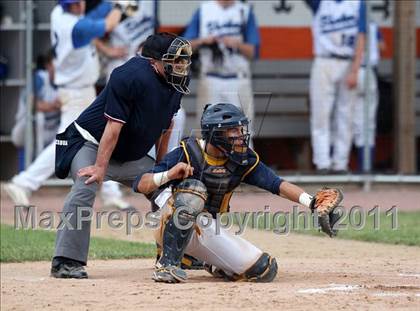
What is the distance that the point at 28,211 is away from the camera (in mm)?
11797

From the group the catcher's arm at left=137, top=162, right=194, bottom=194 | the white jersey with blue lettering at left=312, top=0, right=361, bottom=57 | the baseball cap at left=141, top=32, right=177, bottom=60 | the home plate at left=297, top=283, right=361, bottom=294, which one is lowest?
the home plate at left=297, top=283, right=361, bottom=294

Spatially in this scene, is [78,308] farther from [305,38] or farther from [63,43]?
[305,38]

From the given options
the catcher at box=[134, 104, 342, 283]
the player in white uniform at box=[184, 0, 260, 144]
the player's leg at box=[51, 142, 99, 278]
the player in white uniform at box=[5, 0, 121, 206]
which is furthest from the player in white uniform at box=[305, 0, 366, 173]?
the catcher at box=[134, 104, 342, 283]

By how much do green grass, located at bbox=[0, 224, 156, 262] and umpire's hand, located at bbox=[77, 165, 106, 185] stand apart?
5.43ft

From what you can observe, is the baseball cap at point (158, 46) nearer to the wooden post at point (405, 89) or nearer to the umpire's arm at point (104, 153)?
the umpire's arm at point (104, 153)

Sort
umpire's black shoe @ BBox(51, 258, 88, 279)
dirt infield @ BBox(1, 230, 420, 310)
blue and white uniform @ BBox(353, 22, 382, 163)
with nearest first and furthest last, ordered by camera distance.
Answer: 1. dirt infield @ BBox(1, 230, 420, 310)
2. umpire's black shoe @ BBox(51, 258, 88, 279)
3. blue and white uniform @ BBox(353, 22, 382, 163)

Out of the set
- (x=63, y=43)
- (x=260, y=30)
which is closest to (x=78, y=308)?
(x=63, y=43)

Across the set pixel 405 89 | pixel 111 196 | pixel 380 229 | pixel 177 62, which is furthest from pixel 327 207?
pixel 405 89

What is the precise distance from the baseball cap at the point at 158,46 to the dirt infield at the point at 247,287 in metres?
1.45

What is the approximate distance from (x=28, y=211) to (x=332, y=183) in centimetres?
405

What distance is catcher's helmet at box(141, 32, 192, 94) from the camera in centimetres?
761

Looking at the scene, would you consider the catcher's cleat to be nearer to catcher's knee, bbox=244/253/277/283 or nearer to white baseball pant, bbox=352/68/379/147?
catcher's knee, bbox=244/253/277/283

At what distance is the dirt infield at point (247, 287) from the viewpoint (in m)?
6.30

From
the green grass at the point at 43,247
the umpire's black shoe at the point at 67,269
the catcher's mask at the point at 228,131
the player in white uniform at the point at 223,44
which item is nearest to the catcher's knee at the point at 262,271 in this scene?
the catcher's mask at the point at 228,131
